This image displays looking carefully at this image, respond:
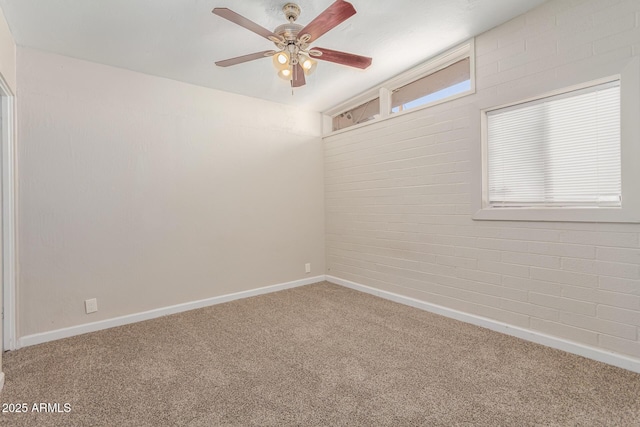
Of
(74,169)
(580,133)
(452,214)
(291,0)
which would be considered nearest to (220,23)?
(291,0)

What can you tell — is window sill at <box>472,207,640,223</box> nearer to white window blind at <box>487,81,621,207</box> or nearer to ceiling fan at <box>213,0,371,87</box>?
white window blind at <box>487,81,621,207</box>

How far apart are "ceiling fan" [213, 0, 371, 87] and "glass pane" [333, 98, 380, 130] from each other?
5.25 feet

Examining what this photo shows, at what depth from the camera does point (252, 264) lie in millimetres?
3945

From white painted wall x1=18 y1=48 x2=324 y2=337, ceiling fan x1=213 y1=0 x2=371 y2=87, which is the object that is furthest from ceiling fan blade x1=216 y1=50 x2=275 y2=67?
white painted wall x1=18 y1=48 x2=324 y2=337

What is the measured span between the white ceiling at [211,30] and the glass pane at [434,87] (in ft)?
0.80

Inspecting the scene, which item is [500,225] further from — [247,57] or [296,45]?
[247,57]

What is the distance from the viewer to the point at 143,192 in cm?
318

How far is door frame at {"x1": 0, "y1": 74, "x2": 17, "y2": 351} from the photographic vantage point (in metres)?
2.44

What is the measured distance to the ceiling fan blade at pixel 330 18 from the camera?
1714 millimetres

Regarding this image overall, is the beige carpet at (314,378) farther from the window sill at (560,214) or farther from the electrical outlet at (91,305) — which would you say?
the window sill at (560,214)

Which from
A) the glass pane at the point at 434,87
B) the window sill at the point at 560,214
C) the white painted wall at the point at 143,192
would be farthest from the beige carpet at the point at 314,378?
the glass pane at the point at 434,87

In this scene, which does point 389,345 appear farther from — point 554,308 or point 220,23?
point 220,23

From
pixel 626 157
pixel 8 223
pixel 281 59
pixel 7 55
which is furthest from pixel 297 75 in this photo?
pixel 8 223

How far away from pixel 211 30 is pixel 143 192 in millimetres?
1764
